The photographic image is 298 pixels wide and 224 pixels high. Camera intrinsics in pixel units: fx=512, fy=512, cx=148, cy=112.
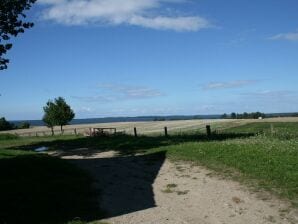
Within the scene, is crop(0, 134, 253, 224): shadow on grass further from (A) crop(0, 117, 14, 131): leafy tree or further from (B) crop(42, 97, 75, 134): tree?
(A) crop(0, 117, 14, 131): leafy tree

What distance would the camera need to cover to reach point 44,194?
42.0 feet

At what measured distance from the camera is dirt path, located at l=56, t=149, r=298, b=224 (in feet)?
35.8

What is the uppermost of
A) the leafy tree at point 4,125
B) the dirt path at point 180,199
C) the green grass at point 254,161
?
the leafy tree at point 4,125

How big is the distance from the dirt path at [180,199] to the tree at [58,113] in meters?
50.5

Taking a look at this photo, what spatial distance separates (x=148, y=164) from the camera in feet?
63.1

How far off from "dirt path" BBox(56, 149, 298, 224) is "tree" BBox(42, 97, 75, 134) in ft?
166

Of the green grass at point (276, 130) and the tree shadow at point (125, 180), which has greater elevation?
the green grass at point (276, 130)

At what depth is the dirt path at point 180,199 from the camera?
35.8 ft

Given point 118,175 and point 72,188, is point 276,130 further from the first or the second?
point 72,188

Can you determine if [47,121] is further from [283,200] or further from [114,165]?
[283,200]

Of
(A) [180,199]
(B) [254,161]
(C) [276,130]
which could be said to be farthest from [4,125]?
(A) [180,199]

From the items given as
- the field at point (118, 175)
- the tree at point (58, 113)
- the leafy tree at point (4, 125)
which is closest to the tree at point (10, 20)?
the field at point (118, 175)

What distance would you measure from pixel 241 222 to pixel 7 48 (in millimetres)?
19492

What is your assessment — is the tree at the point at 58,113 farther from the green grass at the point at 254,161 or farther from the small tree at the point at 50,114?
the green grass at the point at 254,161
